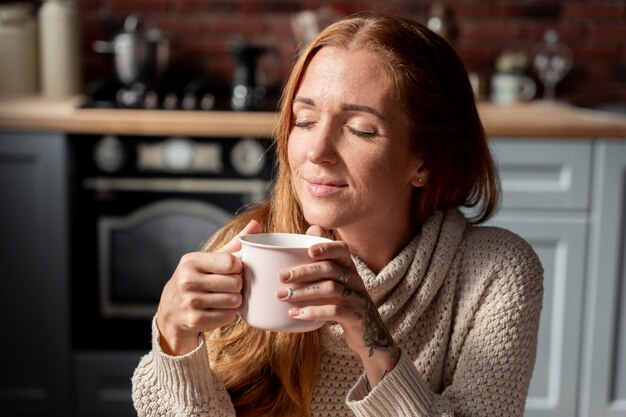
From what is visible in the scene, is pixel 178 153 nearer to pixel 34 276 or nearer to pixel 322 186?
pixel 34 276

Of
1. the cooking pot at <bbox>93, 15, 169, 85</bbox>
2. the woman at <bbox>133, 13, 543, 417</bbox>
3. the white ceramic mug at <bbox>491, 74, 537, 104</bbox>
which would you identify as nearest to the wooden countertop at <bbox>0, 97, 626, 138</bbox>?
the cooking pot at <bbox>93, 15, 169, 85</bbox>

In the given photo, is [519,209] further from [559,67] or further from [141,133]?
[141,133]

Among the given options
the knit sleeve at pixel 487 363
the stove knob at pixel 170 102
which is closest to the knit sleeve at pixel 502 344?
the knit sleeve at pixel 487 363

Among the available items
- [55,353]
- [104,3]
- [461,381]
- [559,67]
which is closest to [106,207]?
[55,353]

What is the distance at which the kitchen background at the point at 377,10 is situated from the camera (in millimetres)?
3436

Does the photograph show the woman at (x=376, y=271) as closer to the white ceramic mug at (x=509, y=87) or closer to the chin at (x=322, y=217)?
the chin at (x=322, y=217)

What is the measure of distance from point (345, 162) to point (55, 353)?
6.49 ft

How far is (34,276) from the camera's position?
2.93 metres

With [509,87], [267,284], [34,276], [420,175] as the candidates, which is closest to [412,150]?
[420,175]

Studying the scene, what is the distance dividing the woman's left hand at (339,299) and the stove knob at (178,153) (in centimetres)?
176

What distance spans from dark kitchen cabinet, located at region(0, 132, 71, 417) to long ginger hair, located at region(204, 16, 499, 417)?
1.61m

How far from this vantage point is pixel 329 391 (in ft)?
4.58

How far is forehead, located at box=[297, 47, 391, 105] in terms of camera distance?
125 cm

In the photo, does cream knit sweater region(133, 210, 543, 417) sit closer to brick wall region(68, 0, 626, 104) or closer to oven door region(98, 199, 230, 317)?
oven door region(98, 199, 230, 317)
